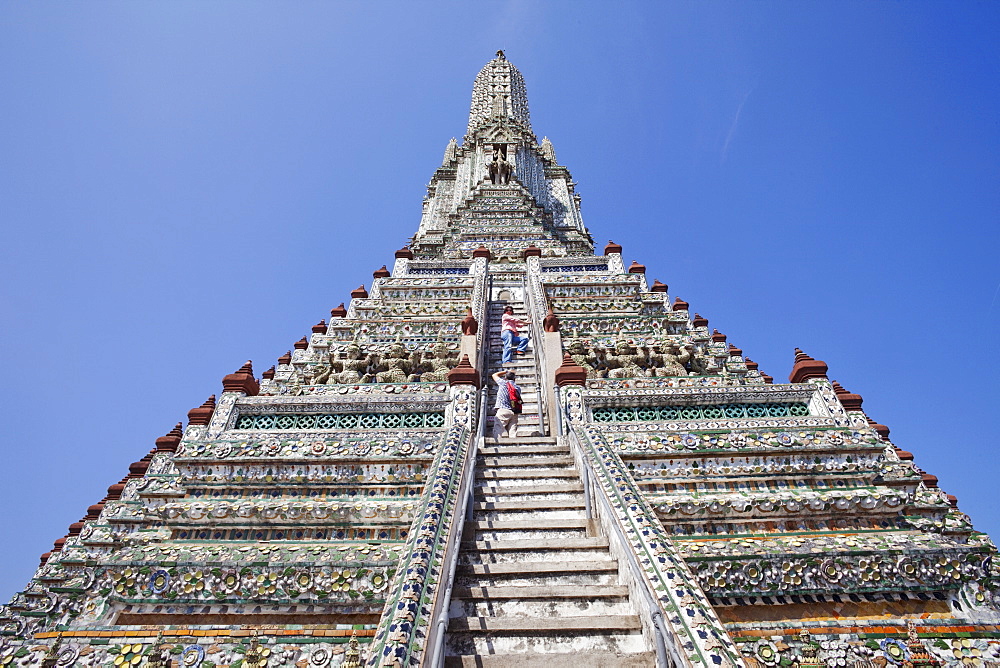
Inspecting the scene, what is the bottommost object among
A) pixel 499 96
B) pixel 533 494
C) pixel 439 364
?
pixel 533 494

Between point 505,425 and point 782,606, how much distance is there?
4.53m

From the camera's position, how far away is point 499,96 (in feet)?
128

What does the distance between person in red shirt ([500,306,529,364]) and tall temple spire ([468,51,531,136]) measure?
2475cm

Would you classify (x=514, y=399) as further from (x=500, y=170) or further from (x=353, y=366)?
(x=500, y=170)

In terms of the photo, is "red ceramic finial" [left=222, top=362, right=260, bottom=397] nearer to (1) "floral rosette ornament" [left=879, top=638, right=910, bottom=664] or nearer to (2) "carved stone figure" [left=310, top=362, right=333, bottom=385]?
(2) "carved stone figure" [left=310, top=362, right=333, bottom=385]

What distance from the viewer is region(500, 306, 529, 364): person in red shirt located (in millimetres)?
11633

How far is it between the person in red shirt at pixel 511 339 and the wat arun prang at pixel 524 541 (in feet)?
8.64

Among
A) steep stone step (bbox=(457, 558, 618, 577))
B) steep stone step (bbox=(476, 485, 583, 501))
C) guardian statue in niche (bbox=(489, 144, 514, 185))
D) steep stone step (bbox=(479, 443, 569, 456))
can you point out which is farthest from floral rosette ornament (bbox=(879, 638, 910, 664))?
guardian statue in niche (bbox=(489, 144, 514, 185))

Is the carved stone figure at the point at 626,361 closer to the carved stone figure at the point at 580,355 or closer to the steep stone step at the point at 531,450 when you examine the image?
the carved stone figure at the point at 580,355

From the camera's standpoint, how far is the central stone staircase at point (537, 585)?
160 inches

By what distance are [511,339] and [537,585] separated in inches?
293

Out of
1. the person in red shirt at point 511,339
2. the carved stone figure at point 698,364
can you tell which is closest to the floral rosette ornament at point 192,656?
the person in red shirt at point 511,339

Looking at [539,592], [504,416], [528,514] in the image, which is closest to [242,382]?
[504,416]

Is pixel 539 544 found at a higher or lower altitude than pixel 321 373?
lower
